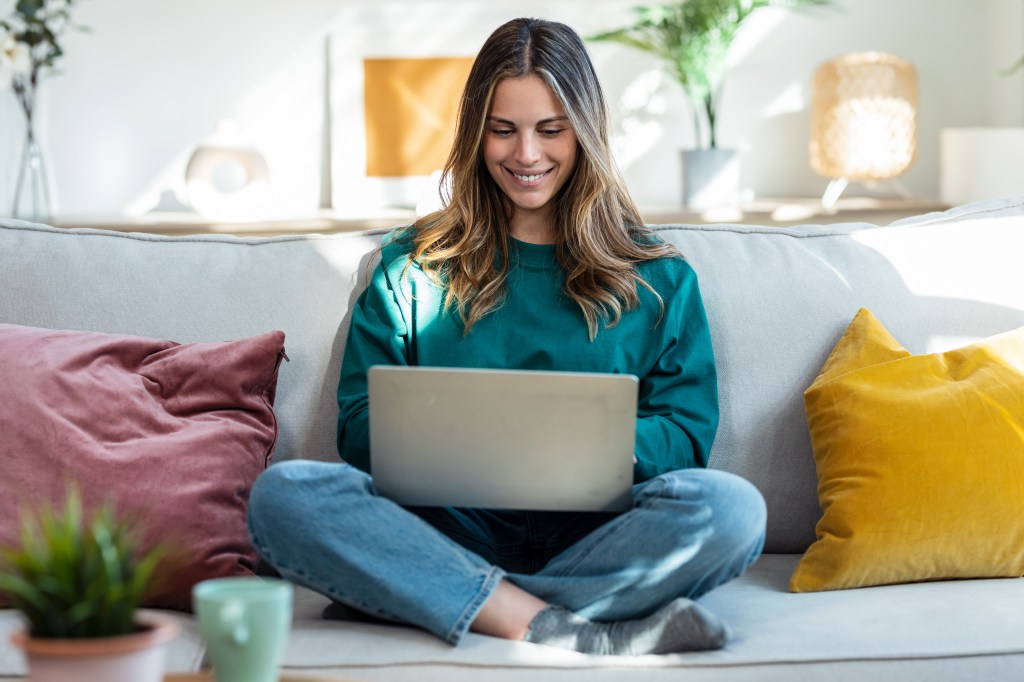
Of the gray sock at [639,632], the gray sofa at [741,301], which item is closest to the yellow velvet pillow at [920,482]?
the gray sofa at [741,301]

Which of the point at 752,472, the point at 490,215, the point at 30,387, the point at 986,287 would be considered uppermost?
the point at 490,215

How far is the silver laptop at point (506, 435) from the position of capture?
53.0 inches

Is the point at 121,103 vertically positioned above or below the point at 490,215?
above

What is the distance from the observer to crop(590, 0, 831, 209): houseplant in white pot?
10.3ft

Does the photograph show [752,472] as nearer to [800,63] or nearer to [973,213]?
[973,213]

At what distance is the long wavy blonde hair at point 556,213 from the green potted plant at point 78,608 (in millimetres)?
986

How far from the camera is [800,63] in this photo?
3.50m

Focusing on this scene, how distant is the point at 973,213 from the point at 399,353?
1013 mm

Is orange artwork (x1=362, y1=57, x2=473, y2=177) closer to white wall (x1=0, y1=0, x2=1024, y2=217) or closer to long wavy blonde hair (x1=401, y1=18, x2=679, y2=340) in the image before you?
white wall (x1=0, y1=0, x2=1024, y2=217)

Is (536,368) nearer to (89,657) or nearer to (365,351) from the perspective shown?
(365,351)

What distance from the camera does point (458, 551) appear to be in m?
1.49

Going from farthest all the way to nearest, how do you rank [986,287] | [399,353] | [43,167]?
[43,167]
[986,287]
[399,353]

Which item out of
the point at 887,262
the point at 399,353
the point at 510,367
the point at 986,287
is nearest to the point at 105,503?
the point at 399,353

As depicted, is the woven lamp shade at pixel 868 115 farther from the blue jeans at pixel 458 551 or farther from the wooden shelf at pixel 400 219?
the blue jeans at pixel 458 551
